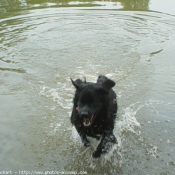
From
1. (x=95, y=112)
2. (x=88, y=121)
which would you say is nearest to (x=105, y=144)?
(x=88, y=121)

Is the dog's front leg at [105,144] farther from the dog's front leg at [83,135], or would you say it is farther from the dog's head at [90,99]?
the dog's head at [90,99]

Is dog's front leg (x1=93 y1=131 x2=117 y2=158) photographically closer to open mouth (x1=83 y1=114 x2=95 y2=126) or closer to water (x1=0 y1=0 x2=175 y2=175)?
water (x1=0 y1=0 x2=175 y2=175)

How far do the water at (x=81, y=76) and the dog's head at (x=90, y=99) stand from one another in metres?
1.03

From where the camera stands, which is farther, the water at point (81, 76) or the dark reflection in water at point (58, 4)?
the dark reflection in water at point (58, 4)

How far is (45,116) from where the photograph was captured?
6.09 metres

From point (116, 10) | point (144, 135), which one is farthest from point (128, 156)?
point (116, 10)

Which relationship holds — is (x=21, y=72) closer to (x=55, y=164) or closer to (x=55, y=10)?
(x=55, y=164)

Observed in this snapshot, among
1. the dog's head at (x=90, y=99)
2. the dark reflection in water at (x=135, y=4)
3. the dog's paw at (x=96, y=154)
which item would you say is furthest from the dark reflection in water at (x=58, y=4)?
the dog's paw at (x=96, y=154)

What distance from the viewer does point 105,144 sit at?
477 cm

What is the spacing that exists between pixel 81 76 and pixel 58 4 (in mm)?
12252

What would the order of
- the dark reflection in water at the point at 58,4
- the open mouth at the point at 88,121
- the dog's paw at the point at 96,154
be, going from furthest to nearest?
the dark reflection in water at the point at 58,4, the dog's paw at the point at 96,154, the open mouth at the point at 88,121

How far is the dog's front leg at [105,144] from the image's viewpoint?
469 cm

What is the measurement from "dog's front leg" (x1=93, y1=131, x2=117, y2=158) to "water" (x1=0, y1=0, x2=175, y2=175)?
0.40 feet

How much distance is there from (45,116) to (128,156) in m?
2.24
